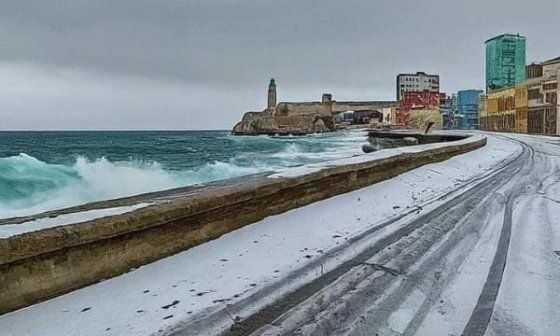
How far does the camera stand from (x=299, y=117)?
13300 centimetres

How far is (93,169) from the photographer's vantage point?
2323 cm

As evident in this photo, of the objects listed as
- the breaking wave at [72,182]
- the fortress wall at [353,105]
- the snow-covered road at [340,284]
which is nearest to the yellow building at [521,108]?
the breaking wave at [72,182]

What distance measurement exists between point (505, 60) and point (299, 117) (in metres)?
53.6

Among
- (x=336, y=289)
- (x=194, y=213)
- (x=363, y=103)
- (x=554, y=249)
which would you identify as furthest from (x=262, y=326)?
(x=363, y=103)

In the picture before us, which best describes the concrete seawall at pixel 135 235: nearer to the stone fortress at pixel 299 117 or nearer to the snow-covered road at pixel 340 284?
the snow-covered road at pixel 340 284

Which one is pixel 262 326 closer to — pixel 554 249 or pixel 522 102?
pixel 554 249

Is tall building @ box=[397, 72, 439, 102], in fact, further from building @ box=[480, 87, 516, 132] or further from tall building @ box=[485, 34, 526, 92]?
building @ box=[480, 87, 516, 132]

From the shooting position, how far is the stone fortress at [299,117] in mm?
131000

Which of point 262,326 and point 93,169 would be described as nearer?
point 262,326

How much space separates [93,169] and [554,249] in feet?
70.9

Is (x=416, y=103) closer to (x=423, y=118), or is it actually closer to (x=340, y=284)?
(x=423, y=118)

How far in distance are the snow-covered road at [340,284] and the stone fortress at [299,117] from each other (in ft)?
393

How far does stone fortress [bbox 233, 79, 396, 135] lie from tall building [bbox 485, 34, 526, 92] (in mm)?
30096

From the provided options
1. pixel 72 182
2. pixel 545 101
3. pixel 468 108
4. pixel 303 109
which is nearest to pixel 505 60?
pixel 468 108
